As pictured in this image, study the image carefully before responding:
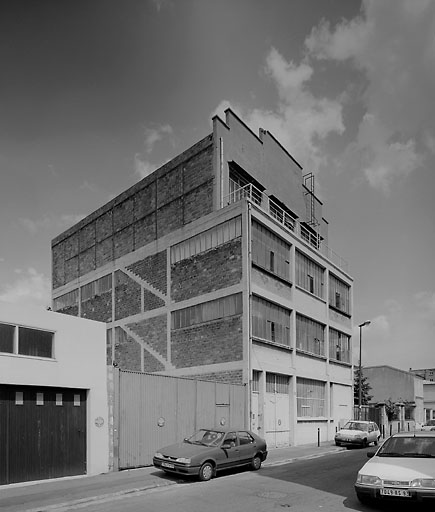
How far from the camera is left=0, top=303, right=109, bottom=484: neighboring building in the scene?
47.9 ft

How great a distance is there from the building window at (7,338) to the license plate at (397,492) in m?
9.62

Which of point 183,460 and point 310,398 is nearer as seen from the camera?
point 183,460

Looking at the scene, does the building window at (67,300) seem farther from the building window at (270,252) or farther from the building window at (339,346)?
the building window at (339,346)

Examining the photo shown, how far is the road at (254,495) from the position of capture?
11289 mm

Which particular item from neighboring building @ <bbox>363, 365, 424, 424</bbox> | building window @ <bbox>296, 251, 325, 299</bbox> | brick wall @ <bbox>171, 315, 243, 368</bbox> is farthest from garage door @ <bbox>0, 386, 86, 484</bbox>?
neighboring building @ <bbox>363, 365, 424, 424</bbox>

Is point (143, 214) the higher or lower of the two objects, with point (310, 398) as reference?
higher

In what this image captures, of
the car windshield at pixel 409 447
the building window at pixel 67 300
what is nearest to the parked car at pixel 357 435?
the car windshield at pixel 409 447

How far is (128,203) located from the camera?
38.0 metres

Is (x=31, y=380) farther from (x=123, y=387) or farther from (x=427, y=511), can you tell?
(x=427, y=511)

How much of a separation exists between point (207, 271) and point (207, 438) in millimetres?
13585

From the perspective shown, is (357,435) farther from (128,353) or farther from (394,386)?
(394,386)

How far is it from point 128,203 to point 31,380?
23902 mm

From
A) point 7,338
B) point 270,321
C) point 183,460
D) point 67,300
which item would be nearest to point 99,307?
point 67,300

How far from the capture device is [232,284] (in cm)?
2822
